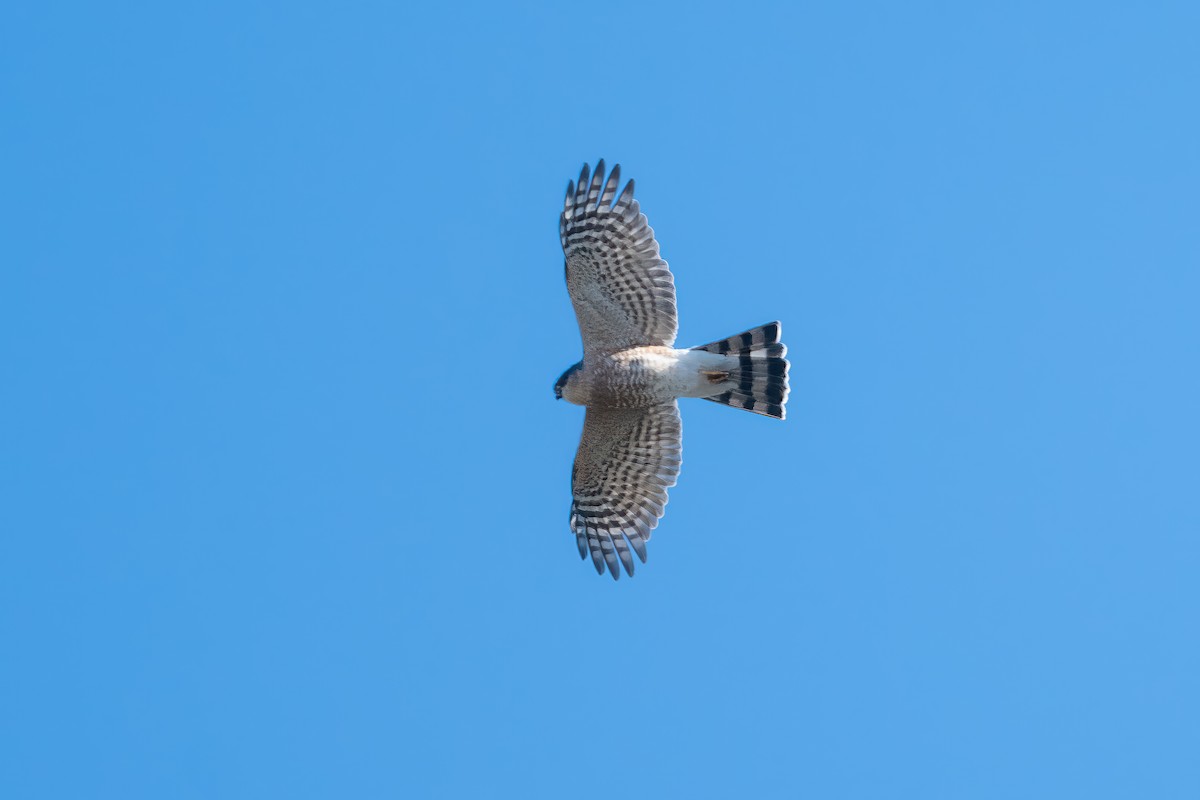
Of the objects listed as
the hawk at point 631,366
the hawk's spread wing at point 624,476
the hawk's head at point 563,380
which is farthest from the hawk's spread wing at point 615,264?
the hawk's spread wing at point 624,476

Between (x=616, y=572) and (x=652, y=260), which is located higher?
(x=652, y=260)

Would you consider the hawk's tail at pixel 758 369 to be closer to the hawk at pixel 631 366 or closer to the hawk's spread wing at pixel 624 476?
the hawk at pixel 631 366

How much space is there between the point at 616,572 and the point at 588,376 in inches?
67.6

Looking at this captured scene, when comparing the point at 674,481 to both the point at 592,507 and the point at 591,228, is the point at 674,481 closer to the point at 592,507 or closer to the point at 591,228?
the point at 592,507

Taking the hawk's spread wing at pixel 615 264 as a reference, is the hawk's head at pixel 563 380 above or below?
below

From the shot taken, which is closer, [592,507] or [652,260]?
[652,260]

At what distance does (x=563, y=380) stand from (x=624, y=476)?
40.2 inches

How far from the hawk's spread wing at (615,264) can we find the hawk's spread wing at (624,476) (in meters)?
0.81

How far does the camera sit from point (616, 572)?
1653 cm

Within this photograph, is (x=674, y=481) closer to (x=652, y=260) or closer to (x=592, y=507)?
(x=592, y=507)

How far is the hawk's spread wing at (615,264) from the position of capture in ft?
51.6

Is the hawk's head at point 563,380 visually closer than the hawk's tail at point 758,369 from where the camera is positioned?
No

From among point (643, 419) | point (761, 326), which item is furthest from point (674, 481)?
point (761, 326)

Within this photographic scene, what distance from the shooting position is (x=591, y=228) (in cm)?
1577
